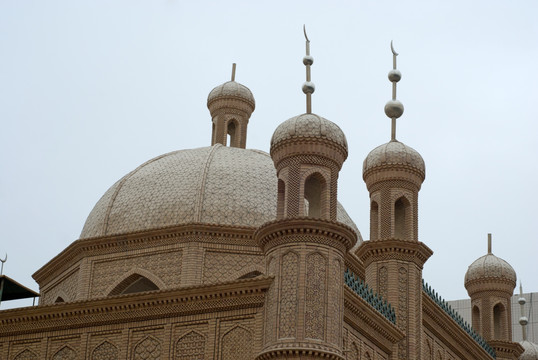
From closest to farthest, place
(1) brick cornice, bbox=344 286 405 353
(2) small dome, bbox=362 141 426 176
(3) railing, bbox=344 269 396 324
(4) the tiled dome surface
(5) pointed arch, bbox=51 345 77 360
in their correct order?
(1) brick cornice, bbox=344 286 405 353 < (5) pointed arch, bbox=51 345 77 360 < (3) railing, bbox=344 269 396 324 < (2) small dome, bbox=362 141 426 176 < (4) the tiled dome surface

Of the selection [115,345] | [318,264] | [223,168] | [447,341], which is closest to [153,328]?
[115,345]

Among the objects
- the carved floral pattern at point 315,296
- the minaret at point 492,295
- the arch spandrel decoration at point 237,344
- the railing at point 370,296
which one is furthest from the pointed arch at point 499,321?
the arch spandrel decoration at point 237,344

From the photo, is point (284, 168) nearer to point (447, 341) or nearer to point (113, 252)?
point (113, 252)

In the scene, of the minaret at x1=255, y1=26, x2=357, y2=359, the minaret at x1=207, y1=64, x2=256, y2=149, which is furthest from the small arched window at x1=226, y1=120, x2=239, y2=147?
the minaret at x1=255, y1=26, x2=357, y2=359

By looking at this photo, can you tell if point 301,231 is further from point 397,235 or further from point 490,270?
point 490,270

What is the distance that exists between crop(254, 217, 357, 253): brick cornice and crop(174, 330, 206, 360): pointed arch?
1805 mm

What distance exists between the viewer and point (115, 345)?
59.7 feet

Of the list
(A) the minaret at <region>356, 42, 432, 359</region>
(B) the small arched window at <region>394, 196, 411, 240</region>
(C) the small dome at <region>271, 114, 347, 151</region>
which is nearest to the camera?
(C) the small dome at <region>271, 114, 347, 151</region>

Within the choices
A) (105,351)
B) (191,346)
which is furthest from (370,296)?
(105,351)

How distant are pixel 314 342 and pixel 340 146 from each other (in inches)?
146

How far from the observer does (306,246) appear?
1714cm

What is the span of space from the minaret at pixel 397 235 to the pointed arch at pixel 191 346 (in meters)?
4.51

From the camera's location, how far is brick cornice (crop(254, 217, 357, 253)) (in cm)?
1719

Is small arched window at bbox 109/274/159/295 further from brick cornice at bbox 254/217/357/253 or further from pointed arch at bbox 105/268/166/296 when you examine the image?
brick cornice at bbox 254/217/357/253
